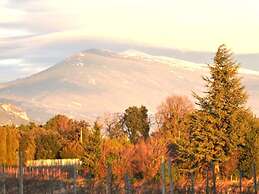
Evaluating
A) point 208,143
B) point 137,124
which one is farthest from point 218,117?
point 137,124

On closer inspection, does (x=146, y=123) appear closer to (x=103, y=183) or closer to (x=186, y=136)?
(x=186, y=136)

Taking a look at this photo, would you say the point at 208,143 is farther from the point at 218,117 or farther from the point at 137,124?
the point at 137,124

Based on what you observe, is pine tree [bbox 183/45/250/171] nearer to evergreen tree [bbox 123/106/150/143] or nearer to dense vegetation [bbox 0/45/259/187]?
dense vegetation [bbox 0/45/259/187]

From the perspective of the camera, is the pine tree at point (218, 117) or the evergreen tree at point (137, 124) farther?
the evergreen tree at point (137, 124)

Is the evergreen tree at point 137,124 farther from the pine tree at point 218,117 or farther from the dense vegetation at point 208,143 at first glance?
the pine tree at point 218,117

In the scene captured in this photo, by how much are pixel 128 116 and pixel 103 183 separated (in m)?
43.7

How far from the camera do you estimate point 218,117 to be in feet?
164

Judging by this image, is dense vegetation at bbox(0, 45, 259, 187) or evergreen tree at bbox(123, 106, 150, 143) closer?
dense vegetation at bbox(0, 45, 259, 187)

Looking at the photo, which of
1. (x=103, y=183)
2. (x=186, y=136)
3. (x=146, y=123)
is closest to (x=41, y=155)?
(x=146, y=123)

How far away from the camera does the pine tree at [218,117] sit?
48.6 m

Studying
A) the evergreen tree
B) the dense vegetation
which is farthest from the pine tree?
the evergreen tree

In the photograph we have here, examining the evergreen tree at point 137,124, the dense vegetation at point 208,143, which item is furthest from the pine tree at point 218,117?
the evergreen tree at point 137,124

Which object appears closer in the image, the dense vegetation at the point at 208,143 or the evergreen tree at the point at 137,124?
the dense vegetation at the point at 208,143

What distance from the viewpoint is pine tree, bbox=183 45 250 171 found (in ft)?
159
